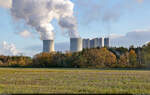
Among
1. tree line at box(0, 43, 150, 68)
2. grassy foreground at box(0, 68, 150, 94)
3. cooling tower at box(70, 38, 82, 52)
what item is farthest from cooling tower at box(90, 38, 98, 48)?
grassy foreground at box(0, 68, 150, 94)

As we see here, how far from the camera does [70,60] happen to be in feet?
321

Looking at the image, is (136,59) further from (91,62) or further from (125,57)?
(91,62)

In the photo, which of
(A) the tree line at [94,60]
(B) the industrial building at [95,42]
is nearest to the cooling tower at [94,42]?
(B) the industrial building at [95,42]

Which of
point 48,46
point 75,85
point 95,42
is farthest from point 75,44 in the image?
point 75,85

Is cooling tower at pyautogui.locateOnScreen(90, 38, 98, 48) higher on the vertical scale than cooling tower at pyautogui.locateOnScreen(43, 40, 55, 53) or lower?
higher

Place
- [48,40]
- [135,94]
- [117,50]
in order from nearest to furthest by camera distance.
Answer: [135,94] → [48,40] → [117,50]

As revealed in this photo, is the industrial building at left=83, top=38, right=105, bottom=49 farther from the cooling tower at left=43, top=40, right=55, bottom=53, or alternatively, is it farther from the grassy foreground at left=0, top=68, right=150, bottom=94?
the grassy foreground at left=0, top=68, right=150, bottom=94

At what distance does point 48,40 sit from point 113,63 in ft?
88.5

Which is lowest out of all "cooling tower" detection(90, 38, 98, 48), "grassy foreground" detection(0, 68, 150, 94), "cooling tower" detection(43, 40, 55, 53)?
"grassy foreground" detection(0, 68, 150, 94)

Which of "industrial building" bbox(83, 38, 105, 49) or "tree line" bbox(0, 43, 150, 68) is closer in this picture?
"tree line" bbox(0, 43, 150, 68)

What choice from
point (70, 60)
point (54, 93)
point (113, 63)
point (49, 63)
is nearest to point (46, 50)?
point (49, 63)

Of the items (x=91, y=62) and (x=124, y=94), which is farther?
(x=91, y=62)

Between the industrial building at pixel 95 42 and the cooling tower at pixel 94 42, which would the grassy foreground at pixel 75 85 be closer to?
the industrial building at pixel 95 42

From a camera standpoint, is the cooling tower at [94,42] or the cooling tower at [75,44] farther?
the cooling tower at [94,42]
